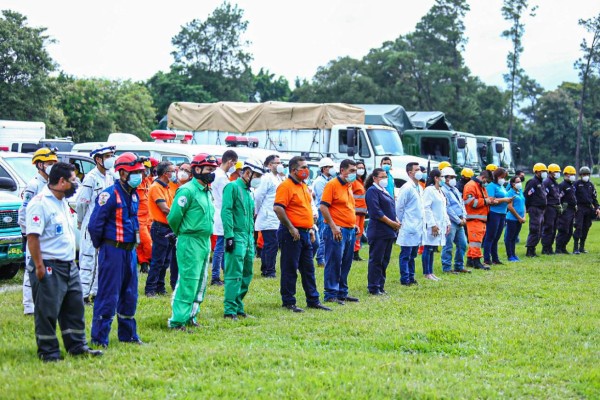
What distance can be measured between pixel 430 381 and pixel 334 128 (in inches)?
739

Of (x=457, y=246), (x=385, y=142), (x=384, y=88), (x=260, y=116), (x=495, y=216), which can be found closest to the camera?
(x=457, y=246)

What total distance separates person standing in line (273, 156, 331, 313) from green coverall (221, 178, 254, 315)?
62 cm

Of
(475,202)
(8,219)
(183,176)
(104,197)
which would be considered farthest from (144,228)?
(475,202)

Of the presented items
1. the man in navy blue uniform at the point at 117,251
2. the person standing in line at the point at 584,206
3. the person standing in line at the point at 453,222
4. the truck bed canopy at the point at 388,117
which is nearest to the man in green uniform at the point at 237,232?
the man in navy blue uniform at the point at 117,251

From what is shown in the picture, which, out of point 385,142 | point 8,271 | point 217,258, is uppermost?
point 385,142

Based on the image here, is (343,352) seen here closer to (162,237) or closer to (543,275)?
(162,237)

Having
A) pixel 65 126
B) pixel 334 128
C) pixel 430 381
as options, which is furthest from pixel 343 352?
pixel 65 126

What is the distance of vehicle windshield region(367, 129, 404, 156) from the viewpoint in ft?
80.9

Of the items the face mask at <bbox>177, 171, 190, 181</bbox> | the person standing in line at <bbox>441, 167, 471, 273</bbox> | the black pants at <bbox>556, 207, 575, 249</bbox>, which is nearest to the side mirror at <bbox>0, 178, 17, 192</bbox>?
the face mask at <bbox>177, 171, 190, 181</bbox>

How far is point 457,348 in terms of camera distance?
8.05m

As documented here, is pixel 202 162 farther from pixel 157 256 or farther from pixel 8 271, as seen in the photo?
pixel 8 271

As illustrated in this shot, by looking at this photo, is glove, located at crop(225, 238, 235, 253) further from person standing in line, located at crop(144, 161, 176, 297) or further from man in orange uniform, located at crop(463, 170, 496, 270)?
man in orange uniform, located at crop(463, 170, 496, 270)

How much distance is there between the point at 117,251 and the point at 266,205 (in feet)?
21.2

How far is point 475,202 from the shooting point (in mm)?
15258
